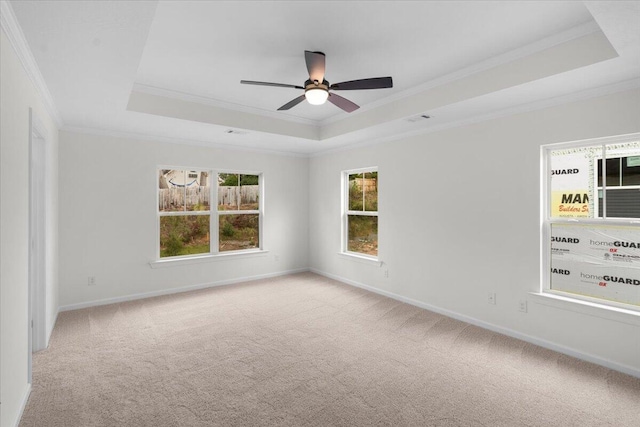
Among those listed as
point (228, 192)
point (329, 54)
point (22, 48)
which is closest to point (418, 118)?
point (329, 54)

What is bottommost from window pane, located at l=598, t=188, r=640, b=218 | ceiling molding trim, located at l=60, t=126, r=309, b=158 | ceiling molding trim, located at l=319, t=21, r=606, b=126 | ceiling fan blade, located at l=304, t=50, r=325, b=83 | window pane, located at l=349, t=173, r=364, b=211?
window pane, located at l=598, t=188, r=640, b=218

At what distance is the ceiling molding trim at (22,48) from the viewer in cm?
171

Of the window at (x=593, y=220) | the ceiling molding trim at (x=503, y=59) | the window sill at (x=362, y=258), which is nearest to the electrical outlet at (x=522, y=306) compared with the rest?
the window at (x=593, y=220)

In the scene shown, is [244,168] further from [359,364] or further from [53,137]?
[359,364]

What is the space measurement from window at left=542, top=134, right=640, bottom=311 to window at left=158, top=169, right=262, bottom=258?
437 cm

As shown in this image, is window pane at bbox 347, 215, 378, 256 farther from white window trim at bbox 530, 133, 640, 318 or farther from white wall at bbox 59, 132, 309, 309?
white window trim at bbox 530, 133, 640, 318

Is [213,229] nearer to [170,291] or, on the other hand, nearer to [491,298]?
[170,291]

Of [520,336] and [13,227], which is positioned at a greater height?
[13,227]

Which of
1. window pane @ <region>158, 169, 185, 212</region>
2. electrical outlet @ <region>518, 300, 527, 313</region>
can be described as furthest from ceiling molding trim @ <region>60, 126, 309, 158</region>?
electrical outlet @ <region>518, 300, 527, 313</region>

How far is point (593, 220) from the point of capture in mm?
2992

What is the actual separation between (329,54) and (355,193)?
298cm

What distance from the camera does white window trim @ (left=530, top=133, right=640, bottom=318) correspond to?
2781mm

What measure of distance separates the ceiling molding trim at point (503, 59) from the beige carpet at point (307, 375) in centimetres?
264

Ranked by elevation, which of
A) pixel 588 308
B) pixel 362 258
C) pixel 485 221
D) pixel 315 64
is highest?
pixel 315 64
